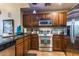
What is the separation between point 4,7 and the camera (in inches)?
80.0

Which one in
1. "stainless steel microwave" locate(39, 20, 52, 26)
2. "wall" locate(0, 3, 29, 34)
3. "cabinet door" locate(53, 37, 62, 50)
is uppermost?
"wall" locate(0, 3, 29, 34)

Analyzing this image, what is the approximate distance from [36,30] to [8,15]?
0.49m

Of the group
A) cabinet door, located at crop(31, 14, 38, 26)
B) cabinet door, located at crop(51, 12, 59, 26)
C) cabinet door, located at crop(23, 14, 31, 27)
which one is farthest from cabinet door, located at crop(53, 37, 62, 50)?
cabinet door, located at crop(23, 14, 31, 27)

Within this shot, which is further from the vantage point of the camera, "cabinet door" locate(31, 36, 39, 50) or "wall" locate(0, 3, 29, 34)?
"cabinet door" locate(31, 36, 39, 50)

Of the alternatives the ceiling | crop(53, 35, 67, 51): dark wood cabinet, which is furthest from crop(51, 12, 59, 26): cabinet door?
crop(53, 35, 67, 51): dark wood cabinet

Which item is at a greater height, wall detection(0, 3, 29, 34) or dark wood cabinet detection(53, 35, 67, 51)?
wall detection(0, 3, 29, 34)

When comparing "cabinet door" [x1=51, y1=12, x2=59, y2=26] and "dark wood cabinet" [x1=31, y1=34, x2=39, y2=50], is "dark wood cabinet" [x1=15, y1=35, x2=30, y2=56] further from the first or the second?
"cabinet door" [x1=51, y1=12, x2=59, y2=26]

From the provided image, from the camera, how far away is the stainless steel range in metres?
2.16

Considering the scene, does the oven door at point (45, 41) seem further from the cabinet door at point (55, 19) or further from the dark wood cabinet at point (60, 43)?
the cabinet door at point (55, 19)

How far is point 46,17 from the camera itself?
7.11ft

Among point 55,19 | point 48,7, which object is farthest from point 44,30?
point 48,7

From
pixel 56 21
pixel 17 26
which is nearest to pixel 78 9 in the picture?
pixel 56 21

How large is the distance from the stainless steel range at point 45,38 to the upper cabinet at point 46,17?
0.14m

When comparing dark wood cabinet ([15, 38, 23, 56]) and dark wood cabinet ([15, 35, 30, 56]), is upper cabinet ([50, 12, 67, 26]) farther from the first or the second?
dark wood cabinet ([15, 38, 23, 56])
